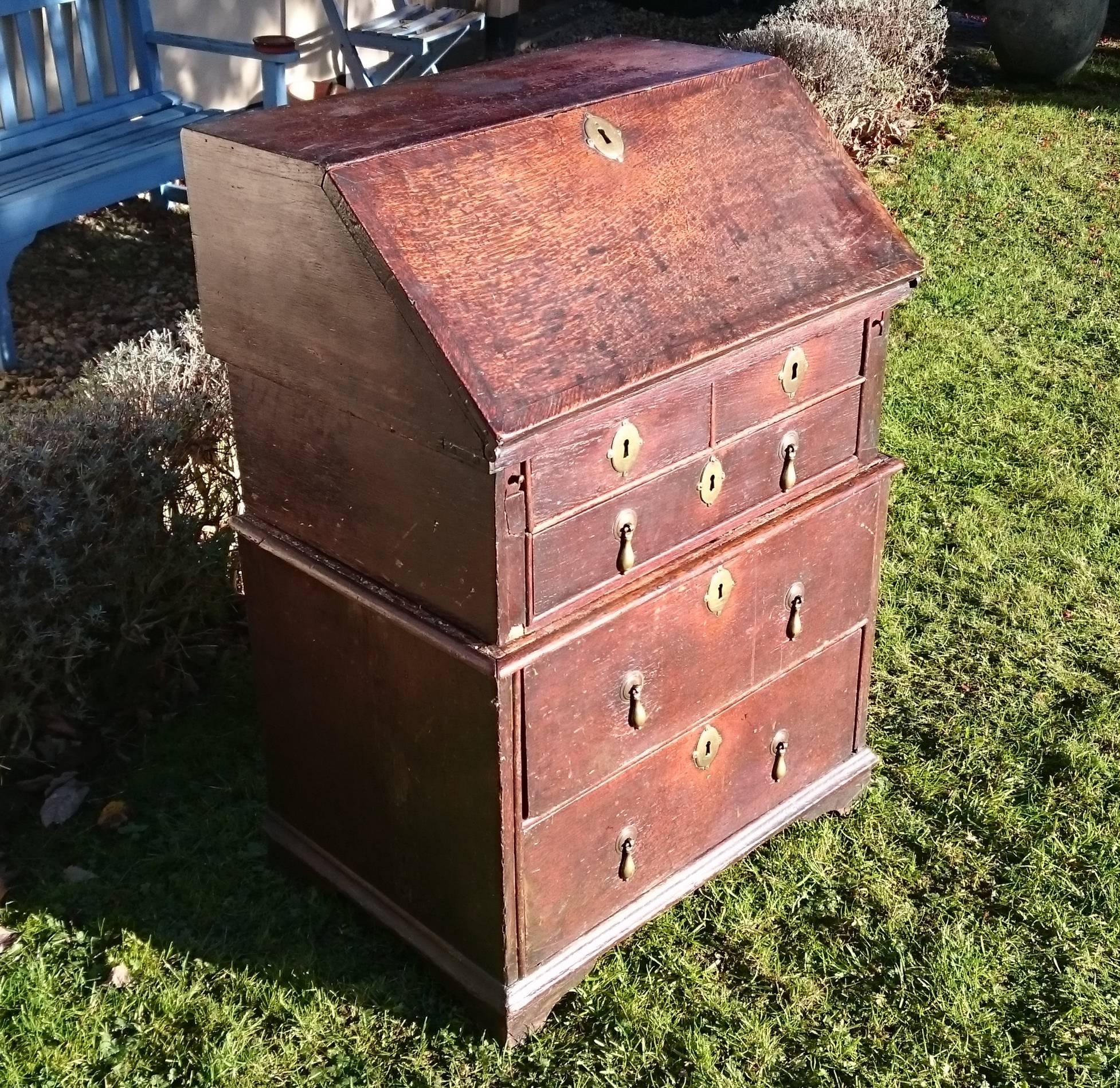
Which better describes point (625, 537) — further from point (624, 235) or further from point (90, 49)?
point (90, 49)

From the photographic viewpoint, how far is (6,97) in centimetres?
514

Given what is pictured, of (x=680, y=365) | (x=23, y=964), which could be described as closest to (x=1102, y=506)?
(x=680, y=365)

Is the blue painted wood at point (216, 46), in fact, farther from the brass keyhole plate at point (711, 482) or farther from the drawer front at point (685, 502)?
the brass keyhole plate at point (711, 482)

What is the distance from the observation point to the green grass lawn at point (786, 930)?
2719 millimetres

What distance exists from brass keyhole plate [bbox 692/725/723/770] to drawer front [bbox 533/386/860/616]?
466mm

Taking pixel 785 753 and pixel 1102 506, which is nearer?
pixel 785 753

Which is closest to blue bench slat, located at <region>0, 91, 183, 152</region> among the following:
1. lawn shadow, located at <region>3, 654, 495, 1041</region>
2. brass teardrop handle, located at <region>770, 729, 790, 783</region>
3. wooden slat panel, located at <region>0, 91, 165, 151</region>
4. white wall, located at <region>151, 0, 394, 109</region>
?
wooden slat panel, located at <region>0, 91, 165, 151</region>

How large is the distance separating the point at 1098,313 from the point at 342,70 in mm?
4684

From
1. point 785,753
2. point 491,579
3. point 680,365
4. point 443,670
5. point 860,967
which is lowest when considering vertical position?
point 860,967

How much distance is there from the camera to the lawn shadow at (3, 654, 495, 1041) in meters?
2.87

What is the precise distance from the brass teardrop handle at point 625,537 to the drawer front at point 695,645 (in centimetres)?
10

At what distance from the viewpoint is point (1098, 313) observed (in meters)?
6.23

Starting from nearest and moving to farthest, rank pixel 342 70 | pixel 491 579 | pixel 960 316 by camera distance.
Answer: pixel 491 579 → pixel 960 316 → pixel 342 70

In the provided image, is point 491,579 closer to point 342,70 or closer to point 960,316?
point 960,316
